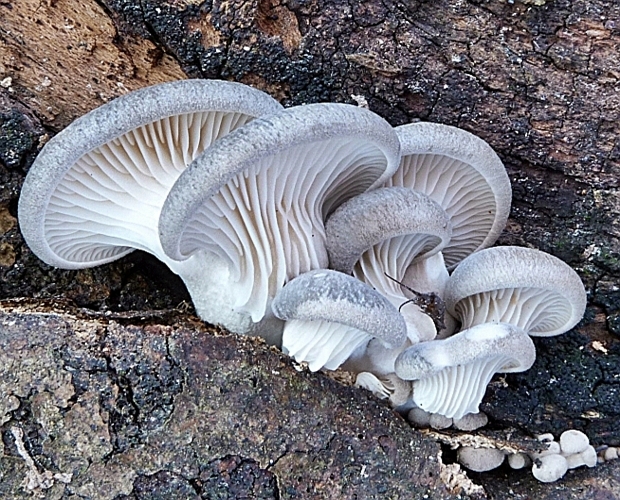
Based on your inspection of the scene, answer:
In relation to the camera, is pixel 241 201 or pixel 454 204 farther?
pixel 454 204

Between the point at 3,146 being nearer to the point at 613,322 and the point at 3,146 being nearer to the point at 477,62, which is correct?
the point at 477,62

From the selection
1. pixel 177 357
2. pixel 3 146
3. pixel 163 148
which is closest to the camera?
pixel 177 357

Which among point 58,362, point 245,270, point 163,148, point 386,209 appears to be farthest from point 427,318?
point 58,362

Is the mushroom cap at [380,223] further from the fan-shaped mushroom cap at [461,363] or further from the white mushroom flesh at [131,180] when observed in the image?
the white mushroom flesh at [131,180]

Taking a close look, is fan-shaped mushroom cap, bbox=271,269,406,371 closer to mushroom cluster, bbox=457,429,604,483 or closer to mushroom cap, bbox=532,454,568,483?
mushroom cluster, bbox=457,429,604,483

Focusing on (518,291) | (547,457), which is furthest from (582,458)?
(518,291)

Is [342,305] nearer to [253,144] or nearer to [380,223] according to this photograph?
[380,223]
